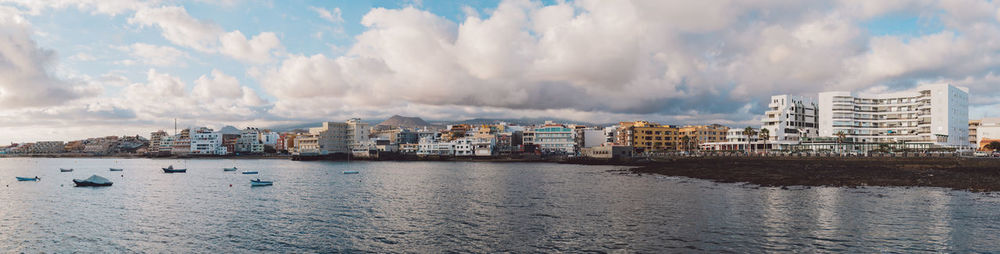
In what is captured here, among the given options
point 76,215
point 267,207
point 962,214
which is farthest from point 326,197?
point 962,214

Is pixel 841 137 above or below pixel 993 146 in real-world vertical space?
above

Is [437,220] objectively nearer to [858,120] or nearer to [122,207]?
[122,207]

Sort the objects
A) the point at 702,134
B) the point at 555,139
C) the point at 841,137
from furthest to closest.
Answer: the point at 555,139 < the point at 702,134 < the point at 841,137

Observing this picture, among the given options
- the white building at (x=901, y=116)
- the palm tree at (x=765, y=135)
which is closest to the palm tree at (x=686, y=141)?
the palm tree at (x=765, y=135)

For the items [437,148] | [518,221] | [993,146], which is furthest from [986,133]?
[518,221]

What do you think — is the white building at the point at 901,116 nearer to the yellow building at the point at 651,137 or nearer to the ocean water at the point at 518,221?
the yellow building at the point at 651,137

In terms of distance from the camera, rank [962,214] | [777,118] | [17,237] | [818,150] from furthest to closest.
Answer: [777,118] < [818,150] < [962,214] < [17,237]

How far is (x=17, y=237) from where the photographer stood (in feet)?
104

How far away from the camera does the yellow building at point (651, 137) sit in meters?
183

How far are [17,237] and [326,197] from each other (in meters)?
24.7

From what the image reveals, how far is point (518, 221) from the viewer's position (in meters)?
35.9

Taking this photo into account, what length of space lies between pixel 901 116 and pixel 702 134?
55.5m

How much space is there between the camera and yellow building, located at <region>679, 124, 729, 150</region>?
182 m

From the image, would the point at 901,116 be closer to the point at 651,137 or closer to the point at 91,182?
the point at 651,137
